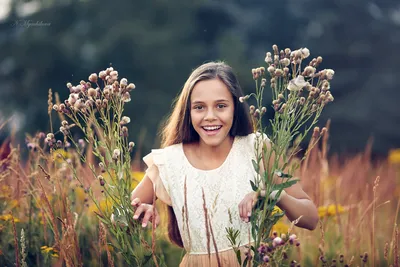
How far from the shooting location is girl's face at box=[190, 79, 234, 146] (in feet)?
7.67

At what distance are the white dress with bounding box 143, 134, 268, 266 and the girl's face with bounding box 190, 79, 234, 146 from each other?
5.2 inches

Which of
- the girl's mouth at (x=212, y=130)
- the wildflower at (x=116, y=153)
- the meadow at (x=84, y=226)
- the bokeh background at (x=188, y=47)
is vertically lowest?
the meadow at (x=84, y=226)

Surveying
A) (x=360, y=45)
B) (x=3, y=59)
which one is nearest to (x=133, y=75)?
(x=3, y=59)

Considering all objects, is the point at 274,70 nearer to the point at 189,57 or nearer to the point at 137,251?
the point at 137,251

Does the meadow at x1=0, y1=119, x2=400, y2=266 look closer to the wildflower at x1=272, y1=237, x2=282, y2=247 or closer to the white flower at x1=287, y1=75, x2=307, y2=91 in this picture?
the wildflower at x1=272, y1=237, x2=282, y2=247

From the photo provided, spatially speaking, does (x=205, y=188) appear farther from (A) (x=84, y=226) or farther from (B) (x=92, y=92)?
(A) (x=84, y=226)

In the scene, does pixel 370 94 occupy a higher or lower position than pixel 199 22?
lower

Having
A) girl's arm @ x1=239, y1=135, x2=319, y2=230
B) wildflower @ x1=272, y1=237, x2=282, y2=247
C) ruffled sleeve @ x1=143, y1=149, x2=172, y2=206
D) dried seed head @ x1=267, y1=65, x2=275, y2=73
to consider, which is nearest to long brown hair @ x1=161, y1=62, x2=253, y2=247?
ruffled sleeve @ x1=143, y1=149, x2=172, y2=206

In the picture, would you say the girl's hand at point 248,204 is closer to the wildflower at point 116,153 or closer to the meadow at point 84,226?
the wildflower at point 116,153

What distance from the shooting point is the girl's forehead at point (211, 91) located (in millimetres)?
2363

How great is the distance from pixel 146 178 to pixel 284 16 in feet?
32.8

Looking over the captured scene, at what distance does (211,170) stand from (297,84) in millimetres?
703

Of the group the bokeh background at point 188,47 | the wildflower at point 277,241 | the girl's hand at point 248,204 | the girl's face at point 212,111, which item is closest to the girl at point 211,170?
the girl's face at point 212,111

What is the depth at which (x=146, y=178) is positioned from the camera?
98.3 inches
